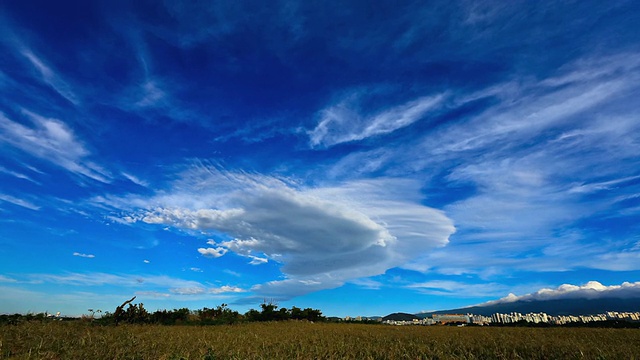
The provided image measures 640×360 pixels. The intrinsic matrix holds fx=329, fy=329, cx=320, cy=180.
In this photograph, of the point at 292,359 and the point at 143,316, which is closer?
the point at 292,359

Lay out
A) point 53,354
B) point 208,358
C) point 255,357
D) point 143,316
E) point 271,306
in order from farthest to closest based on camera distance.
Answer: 1. point 271,306
2. point 143,316
3. point 255,357
4. point 208,358
5. point 53,354

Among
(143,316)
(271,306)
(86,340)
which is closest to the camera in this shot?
(86,340)

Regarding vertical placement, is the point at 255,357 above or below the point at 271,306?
below

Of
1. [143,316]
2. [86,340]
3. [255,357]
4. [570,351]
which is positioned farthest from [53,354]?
[143,316]

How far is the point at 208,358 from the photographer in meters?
7.14

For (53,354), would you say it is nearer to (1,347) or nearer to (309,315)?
(1,347)

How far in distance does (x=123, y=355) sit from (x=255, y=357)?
285cm

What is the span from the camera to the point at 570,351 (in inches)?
342

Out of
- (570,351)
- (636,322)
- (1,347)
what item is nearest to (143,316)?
(1,347)

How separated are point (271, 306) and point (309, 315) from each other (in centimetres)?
447

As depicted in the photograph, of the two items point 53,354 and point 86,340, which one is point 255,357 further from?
point 86,340

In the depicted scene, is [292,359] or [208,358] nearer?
[208,358]

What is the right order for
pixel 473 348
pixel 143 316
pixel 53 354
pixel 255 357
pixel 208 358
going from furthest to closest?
pixel 143 316 < pixel 473 348 < pixel 255 357 < pixel 208 358 < pixel 53 354

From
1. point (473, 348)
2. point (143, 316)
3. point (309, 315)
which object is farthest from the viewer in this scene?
point (309, 315)
